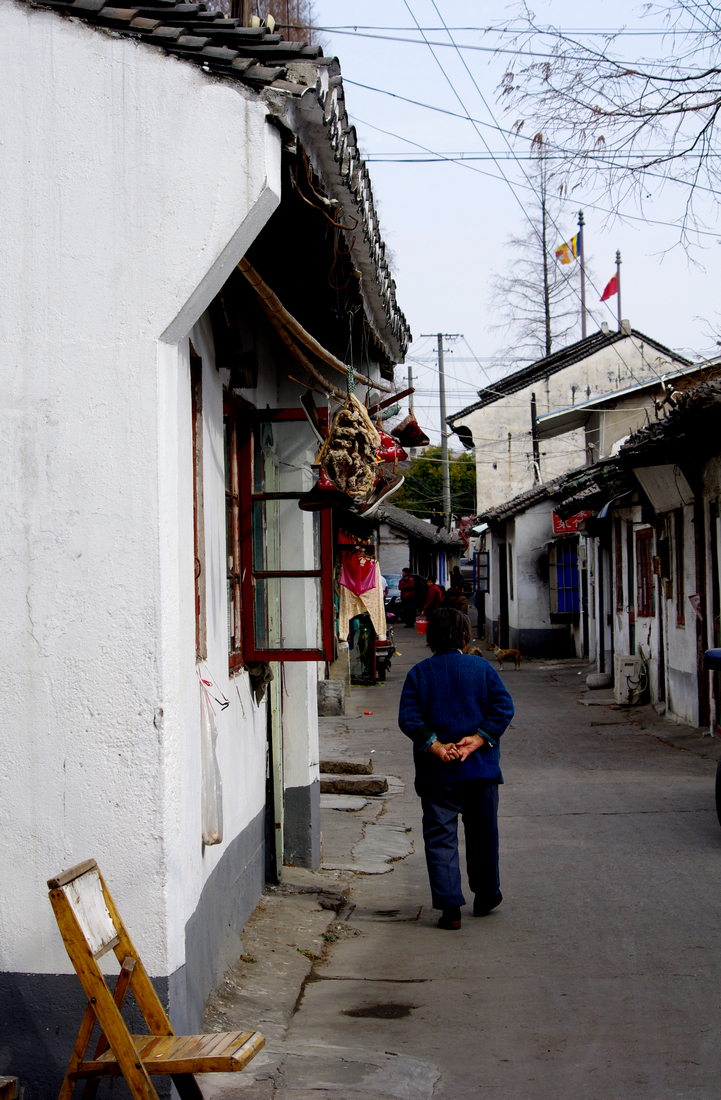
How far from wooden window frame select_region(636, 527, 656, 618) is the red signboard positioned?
10.3 ft

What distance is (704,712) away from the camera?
44.8 feet

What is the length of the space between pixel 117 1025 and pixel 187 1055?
0.76 ft

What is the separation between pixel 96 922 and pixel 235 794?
2.16 meters

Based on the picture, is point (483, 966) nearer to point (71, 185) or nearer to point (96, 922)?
point (96, 922)

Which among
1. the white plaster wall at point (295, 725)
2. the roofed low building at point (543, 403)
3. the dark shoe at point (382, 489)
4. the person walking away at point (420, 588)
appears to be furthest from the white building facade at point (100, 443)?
the person walking away at point (420, 588)

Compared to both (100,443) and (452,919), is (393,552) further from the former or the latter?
(100,443)

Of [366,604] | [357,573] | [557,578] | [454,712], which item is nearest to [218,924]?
[454,712]

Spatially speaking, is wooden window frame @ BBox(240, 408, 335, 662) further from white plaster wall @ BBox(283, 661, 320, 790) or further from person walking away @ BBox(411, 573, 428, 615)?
person walking away @ BBox(411, 573, 428, 615)

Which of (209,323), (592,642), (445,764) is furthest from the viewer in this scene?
(592,642)

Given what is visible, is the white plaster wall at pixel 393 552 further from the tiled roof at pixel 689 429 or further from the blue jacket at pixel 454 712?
the blue jacket at pixel 454 712

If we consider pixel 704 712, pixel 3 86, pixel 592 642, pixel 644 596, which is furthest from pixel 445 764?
pixel 592 642

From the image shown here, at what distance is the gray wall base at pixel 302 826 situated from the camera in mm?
7254

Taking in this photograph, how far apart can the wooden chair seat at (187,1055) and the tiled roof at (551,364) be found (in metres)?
29.0

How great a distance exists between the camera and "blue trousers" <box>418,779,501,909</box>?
621cm
